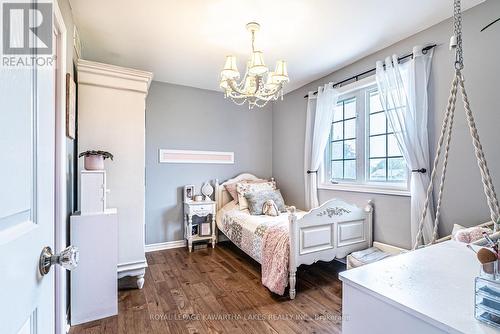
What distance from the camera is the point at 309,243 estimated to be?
7.71ft

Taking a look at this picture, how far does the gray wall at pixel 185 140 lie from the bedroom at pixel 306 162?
12 centimetres

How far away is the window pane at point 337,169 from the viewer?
3.23 meters

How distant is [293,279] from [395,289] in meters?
1.65

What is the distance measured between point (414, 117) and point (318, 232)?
4.61 feet

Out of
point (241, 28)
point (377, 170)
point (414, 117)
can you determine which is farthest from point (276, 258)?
point (241, 28)

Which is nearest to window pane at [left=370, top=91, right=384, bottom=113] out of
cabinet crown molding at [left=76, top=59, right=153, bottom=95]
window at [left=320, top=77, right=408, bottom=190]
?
window at [left=320, top=77, right=408, bottom=190]

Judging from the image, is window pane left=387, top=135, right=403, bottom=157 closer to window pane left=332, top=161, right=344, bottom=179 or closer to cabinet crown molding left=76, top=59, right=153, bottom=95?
window pane left=332, top=161, right=344, bottom=179

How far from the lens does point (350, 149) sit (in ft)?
10.2

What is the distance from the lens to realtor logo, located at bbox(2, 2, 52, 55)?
52cm

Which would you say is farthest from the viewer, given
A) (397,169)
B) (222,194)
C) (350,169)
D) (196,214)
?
(222,194)

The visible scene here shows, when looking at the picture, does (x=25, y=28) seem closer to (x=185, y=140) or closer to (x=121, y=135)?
Answer: (x=121, y=135)

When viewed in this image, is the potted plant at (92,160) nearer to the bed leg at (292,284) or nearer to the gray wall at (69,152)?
the gray wall at (69,152)

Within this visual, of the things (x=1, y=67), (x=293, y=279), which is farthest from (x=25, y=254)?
(x=293, y=279)

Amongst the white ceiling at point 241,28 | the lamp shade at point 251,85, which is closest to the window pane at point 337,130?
the white ceiling at point 241,28
